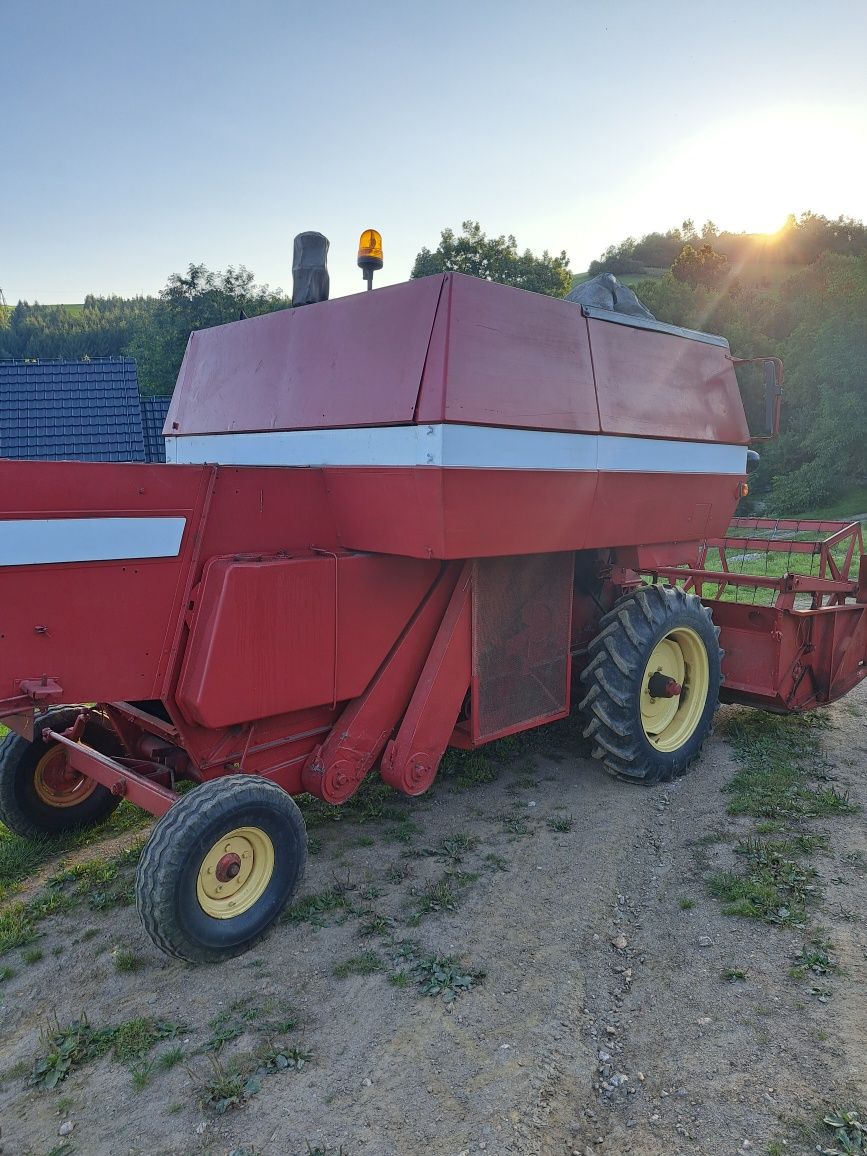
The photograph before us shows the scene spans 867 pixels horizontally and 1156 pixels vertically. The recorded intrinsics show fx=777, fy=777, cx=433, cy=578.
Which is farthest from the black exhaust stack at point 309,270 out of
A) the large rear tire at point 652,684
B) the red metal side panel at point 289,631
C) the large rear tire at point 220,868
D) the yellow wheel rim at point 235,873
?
the yellow wheel rim at point 235,873

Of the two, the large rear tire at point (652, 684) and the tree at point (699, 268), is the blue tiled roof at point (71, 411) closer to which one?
the large rear tire at point (652, 684)

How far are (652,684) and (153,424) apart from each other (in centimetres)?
1319

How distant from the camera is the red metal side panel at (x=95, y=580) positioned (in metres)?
2.81

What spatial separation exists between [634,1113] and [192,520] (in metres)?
2.57

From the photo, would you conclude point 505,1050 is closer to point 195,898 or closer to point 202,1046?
point 202,1046

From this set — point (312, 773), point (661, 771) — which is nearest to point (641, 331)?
point (661, 771)

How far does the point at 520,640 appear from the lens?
4.22m

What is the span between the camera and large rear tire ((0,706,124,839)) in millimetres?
3865

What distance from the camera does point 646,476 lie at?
437 centimetres

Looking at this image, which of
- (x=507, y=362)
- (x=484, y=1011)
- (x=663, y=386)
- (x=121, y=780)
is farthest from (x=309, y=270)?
(x=484, y=1011)

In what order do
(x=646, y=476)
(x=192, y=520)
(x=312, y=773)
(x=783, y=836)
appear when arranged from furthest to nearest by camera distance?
(x=646, y=476) < (x=783, y=836) < (x=312, y=773) < (x=192, y=520)

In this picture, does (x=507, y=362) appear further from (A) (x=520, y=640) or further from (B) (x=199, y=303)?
(B) (x=199, y=303)

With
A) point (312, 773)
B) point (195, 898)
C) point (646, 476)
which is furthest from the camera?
point (646, 476)

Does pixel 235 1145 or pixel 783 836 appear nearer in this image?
pixel 235 1145
